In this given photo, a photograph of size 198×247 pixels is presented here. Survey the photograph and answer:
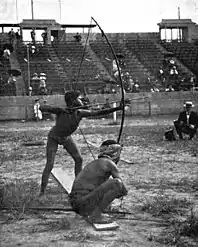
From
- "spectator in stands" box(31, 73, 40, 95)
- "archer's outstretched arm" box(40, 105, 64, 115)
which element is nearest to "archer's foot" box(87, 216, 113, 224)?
"archer's outstretched arm" box(40, 105, 64, 115)

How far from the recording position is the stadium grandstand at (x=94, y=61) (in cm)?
2900

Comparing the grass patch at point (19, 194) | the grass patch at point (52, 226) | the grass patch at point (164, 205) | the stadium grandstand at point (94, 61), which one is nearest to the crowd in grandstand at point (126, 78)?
the stadium grandstand at point (94, 61)

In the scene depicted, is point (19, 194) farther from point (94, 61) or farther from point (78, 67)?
point (94, 61)

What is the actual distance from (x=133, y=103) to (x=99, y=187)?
69.2 ft

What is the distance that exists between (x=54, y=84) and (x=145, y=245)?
81.0 ft

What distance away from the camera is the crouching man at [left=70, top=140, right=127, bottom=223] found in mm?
5641

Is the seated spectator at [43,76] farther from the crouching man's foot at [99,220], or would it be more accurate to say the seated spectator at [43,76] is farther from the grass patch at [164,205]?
the crouching man's foot at [99,220]

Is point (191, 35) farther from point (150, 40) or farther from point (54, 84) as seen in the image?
point (54, 84)

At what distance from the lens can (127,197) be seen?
736cm

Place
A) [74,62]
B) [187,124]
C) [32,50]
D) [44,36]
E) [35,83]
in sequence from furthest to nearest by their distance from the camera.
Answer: [44,36] → [32,50] → [74,62] → [35,83] → [187,124]

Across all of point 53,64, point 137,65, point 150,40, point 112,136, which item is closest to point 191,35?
point 150,40

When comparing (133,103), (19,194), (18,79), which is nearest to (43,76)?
(18,79)

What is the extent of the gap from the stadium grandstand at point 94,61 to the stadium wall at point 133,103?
803 mm

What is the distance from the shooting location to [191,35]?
136ft
